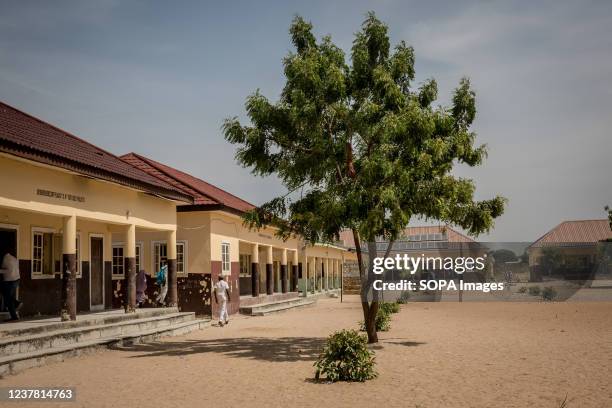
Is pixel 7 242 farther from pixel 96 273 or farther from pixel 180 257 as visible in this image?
pixel 180 257

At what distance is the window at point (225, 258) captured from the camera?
23.0 m

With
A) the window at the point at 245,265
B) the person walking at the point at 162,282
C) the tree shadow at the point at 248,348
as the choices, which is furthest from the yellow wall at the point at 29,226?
the window at the point at 245,265

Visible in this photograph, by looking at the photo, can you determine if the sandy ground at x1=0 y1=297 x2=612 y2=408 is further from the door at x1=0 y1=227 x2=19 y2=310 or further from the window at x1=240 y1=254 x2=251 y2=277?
the window at x1=240 y1=254 x2=251 y2=277

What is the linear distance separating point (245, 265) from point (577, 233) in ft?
169

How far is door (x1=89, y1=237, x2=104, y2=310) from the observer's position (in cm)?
1875

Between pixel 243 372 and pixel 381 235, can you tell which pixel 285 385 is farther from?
pixel 381 235

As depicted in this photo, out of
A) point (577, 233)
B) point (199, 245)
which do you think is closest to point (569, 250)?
point (577, 233)

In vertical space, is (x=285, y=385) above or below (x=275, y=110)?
below

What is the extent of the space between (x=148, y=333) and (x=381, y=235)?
675cm

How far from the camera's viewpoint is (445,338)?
15625 millimetres

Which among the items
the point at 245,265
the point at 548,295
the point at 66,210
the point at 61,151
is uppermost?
the point at 61,151

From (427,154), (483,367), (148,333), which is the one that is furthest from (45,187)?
(483,367)

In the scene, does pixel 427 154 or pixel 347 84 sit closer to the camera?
pixel 427 154

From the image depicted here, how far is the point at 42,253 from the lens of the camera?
16453 mm
